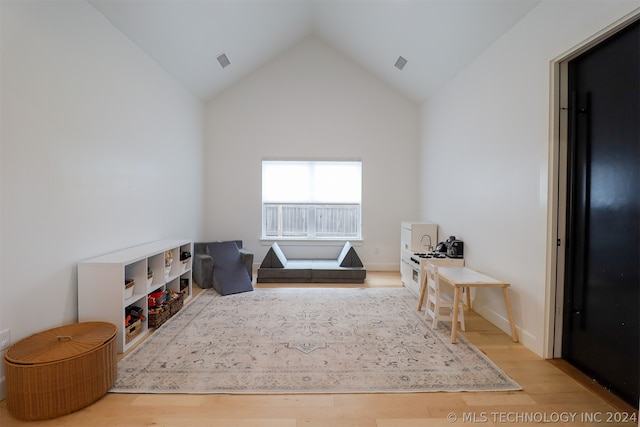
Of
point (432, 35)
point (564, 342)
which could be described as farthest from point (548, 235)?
point (432, 35)

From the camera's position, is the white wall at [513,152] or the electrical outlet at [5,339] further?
the white wall at [513,152]

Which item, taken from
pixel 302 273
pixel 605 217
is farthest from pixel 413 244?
pixel 605 217

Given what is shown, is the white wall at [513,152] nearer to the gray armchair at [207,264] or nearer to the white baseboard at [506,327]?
the white baseboard at [506,327]

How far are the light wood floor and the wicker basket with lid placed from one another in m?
0.07

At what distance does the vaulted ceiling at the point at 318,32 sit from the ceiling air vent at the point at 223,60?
0.05 m

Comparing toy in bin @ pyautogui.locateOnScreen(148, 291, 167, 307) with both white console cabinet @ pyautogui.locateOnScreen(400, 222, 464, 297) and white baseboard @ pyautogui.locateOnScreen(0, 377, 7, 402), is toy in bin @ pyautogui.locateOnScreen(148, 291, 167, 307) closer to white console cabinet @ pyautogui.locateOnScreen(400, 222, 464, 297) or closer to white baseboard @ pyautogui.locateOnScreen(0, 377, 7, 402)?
white baseboard @ pyautogui.locateOnScreen(0, 377, 7, 402)

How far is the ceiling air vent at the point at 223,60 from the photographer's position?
167 inches

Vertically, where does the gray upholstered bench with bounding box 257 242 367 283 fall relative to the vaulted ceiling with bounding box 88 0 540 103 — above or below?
below

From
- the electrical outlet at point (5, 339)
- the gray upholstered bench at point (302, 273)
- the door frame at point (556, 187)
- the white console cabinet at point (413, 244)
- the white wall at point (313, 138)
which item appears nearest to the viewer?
the electrical outlet at point (5, 339)

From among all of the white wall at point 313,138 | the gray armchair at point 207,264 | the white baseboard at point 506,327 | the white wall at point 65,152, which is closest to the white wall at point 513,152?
the white baseboard at point 506,327

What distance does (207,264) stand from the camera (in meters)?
4.23

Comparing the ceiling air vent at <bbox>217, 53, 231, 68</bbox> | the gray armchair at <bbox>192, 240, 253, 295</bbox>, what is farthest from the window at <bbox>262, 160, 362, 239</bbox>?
the ceiling air vent at <bbox>217, 53, 231, 68</bbox>

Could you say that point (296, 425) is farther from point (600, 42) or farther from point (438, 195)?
point (438, 195)

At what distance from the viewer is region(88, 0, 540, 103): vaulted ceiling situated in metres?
2.92
